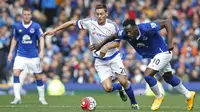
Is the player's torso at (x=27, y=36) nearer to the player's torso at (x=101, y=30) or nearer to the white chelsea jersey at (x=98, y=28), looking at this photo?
the white chelsea jersey at (x=98, y=28)

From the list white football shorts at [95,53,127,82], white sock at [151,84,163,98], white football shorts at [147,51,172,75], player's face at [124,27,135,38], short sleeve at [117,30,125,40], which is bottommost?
white sock at [151,84,163,98]

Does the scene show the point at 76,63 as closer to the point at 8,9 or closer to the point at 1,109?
the point at 8,9

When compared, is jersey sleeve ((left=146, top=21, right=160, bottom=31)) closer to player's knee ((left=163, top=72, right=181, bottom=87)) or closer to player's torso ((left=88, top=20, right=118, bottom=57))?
player's torso ((left=88, top=20, right=118, bottom=57))

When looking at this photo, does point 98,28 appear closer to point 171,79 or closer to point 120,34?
point 120,34

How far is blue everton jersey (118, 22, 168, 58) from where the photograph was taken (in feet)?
50.7

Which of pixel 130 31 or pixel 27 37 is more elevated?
pixel 130 31

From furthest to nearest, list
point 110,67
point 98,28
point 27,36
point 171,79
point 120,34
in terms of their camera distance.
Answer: point 27,36 → point 110,67 → point 98,28 → point 171,79 → point 120,34

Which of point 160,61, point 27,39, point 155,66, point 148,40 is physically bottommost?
point 155,66

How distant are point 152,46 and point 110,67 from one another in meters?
1.35

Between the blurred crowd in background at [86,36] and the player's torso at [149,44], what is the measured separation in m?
9.69

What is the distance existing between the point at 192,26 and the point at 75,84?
5.60 m

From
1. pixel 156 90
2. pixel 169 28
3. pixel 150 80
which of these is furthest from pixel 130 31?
pixel 156 90

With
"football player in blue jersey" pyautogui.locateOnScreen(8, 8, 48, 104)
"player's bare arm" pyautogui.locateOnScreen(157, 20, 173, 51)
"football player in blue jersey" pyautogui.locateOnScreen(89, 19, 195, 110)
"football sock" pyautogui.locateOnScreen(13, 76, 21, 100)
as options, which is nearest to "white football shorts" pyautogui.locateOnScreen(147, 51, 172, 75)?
"football player in blue jersey" pyautogui.locateOnScreen(89, 19, 195, 110)

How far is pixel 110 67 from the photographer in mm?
16641
